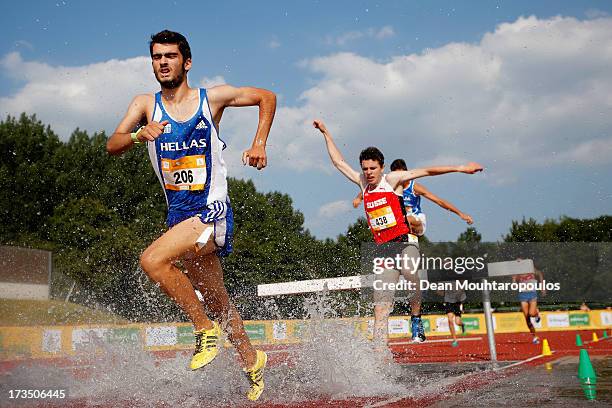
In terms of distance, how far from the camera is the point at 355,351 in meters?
6.12

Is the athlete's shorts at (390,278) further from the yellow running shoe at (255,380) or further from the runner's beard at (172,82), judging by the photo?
the runner's beard at (172,82)

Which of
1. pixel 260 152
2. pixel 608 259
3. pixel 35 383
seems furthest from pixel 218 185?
pixel 608 259

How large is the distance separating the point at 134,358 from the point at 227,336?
1512mm

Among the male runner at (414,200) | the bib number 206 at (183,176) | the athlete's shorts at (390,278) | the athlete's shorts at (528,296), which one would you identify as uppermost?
the male runner at (414,200)

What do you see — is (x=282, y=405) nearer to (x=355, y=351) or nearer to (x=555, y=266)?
(x=355, y=351)

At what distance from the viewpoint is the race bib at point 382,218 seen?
794cm

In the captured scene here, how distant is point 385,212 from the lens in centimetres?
795

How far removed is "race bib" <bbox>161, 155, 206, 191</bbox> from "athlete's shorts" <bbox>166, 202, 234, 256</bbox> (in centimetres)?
18

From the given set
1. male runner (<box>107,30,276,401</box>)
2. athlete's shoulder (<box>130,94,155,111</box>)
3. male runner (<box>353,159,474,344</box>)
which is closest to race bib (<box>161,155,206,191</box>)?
male runner (<box>107,30,276,401</box>)

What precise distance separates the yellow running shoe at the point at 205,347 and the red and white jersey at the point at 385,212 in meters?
3.58

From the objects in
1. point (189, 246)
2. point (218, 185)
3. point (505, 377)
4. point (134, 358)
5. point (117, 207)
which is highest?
point (117, 207)

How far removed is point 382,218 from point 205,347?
3714 millimetres

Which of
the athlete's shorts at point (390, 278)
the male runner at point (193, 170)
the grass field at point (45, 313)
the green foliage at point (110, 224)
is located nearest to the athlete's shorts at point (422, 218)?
the athlete's shorts at point (390, 278)

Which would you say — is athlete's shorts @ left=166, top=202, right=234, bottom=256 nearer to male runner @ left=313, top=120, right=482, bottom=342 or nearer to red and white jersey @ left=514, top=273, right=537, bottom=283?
male runner @ left=313, top=120, right=482, bottom=342
